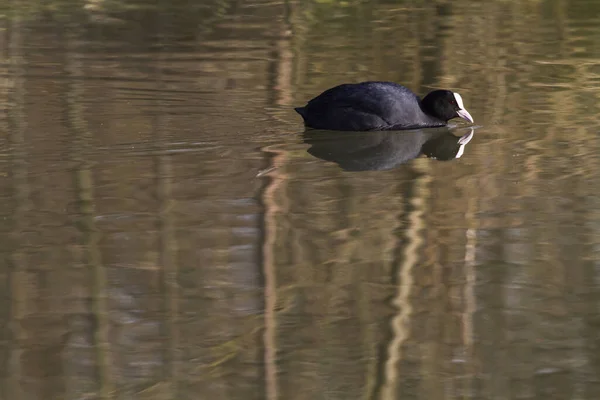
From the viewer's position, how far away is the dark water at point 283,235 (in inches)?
226

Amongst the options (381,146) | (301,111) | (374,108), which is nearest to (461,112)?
(374,108)

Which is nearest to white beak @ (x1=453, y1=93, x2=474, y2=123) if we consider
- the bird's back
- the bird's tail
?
the bird's back

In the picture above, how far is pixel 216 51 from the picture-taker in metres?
15.0

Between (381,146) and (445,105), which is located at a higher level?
(445,105)

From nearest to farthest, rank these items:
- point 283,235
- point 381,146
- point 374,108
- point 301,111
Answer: point 283,235
point 381,146
point 374,108
point 301,111

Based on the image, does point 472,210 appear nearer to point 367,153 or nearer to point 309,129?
point 367,153

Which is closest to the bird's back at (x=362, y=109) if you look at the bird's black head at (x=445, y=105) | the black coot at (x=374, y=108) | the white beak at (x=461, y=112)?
the black coot at (x=374, y=108)

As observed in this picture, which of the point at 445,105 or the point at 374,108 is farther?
the point at 445,105

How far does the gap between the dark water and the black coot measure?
22cm

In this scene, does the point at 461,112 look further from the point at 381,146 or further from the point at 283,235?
the point at 283,235

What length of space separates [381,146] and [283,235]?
290 cm

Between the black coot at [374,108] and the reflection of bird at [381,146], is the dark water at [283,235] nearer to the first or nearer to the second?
the reflection of bird at [381,146]

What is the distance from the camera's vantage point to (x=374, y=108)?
10781 millimetres

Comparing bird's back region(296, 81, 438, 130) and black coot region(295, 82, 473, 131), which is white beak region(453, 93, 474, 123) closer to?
black coot region(295, 82, 473, 131)
